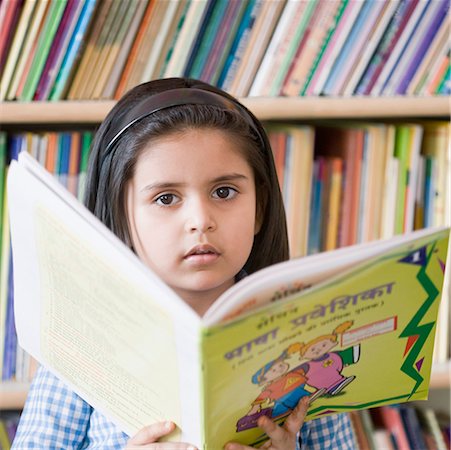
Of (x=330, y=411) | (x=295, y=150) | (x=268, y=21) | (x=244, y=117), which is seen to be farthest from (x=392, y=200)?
(x=330, y=411)

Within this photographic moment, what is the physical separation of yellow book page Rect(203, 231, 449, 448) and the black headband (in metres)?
0.32

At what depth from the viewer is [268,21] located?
4.24 ft

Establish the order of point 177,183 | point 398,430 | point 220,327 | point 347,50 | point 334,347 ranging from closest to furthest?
point 220,327 < point 334,347 < point 177,183 < point 347,50 < point 398,430

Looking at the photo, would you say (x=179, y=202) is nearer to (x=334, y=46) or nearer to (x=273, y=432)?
(x=273, y=432)

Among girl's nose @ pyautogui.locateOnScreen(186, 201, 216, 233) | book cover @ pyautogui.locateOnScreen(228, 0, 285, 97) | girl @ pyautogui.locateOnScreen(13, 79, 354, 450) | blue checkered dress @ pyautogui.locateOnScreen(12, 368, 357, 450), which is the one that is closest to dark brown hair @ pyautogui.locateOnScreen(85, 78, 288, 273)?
girl @ pyautogui.locateOnScreen(13, 79, 354, 450)

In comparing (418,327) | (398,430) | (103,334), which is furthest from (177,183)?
(398,430)

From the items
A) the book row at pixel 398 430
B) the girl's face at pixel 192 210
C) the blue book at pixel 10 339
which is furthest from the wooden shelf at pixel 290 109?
the book row at pixel 398 430

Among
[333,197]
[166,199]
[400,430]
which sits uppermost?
[333,197]

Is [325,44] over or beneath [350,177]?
over

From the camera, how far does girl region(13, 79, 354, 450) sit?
87 cm

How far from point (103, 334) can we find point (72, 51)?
24.2 inches

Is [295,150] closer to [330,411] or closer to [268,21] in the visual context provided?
[268,21]

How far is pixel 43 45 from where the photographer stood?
1239 mm

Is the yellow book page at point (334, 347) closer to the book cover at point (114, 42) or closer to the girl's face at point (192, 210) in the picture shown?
the girl's face at point (192, 210)
